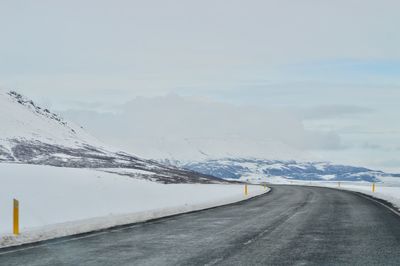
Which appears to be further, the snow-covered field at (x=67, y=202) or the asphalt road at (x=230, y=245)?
the snow-covered field at (x=67, y=202)

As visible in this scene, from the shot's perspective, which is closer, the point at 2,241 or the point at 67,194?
the point at 2,241

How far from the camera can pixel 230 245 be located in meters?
14.8

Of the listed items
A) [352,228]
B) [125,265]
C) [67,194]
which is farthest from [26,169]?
[125,265]

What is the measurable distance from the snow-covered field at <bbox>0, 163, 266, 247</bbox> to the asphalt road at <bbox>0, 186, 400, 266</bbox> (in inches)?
46.3

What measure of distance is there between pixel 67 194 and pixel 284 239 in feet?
49.6

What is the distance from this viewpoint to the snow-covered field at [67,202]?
1862 centimetres

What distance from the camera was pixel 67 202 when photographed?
26938mm

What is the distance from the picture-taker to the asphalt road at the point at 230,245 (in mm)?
12383

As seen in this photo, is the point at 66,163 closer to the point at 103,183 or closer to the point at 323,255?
the point at 103,183

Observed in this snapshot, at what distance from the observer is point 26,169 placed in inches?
1168

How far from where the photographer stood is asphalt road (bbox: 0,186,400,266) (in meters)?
12.4

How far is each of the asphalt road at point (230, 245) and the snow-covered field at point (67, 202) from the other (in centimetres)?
118

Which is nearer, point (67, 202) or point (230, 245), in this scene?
point (230, 245)

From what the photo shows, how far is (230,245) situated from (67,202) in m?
14.1
